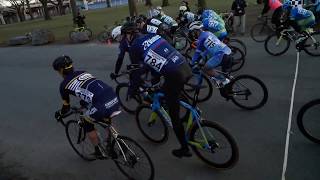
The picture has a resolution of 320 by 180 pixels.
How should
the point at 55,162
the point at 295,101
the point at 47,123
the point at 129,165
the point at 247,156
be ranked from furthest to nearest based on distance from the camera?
1. the point at 47,123
2. the point at 295,101
3. the point at 55,162
4. the point at 247,156
5. the point at 129,165

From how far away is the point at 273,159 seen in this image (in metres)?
5.39

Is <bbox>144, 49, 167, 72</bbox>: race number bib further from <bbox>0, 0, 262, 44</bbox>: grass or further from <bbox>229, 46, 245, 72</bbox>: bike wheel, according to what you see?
<bbox>0, 0, 262, 44</bbox>: grass

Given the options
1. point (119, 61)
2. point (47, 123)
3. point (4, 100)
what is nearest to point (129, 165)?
point (119, 61)

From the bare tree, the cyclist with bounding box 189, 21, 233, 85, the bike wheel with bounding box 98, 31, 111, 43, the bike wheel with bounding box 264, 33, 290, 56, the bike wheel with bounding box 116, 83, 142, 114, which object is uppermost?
the cyclist with bounding box 189, 21, 233, 85

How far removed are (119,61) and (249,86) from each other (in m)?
2.80

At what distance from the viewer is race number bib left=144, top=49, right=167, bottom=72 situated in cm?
510

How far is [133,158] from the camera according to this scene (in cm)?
498

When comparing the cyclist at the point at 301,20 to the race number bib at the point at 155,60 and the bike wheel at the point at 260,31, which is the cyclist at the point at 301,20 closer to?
the bike wheel at the point at 260,31

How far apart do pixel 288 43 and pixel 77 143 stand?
7570 mm

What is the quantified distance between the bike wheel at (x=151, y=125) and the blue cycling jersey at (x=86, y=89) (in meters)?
1.28

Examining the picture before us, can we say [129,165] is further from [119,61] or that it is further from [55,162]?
[119,61]

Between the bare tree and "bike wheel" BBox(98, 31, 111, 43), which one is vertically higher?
"bike wheel" BBox(98, 31, 111, 43)

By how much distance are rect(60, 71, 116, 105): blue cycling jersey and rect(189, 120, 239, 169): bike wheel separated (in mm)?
1391

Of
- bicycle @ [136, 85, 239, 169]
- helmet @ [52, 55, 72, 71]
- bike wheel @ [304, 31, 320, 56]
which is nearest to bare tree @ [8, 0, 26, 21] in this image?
bike wheel @ [304, 31, 320, 56]
